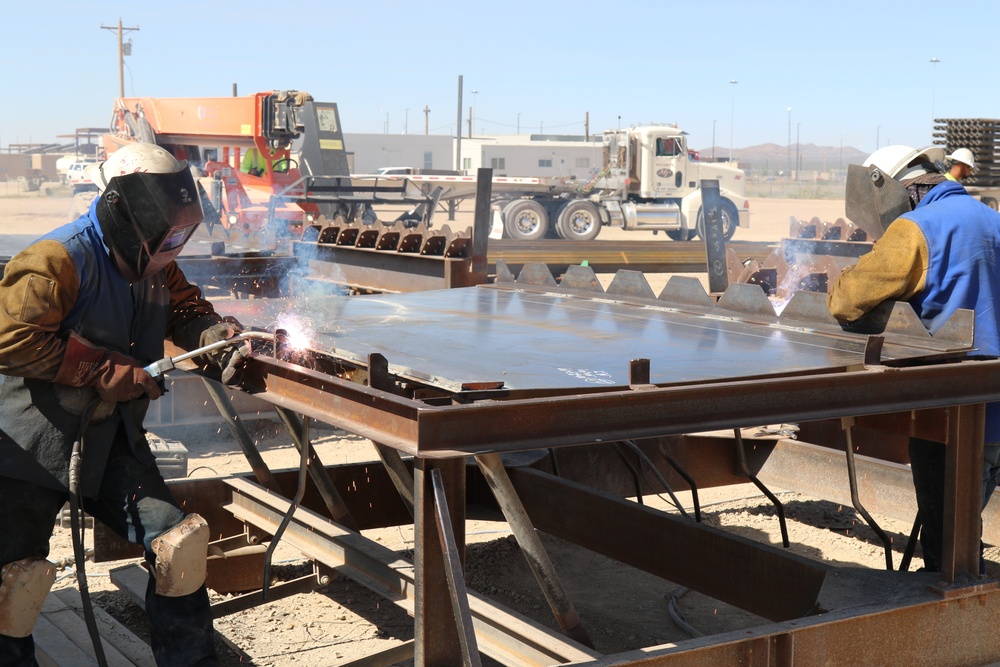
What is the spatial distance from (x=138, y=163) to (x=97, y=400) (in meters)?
0.76

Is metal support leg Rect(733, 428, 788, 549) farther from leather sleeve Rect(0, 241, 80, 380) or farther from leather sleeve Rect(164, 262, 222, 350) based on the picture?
leather sleeve Rect(0, 241, 80, 380)

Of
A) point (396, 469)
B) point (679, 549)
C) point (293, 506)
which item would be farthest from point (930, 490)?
point (293, 506)

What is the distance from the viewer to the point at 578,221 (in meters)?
24.0

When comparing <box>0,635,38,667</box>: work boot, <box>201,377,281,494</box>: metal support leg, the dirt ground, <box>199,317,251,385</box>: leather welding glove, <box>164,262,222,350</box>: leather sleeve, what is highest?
<box>164,262,222,350</box>: leather sleeve

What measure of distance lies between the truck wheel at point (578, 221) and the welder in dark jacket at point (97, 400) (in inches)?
802

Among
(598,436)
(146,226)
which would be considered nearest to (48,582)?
(146,226)

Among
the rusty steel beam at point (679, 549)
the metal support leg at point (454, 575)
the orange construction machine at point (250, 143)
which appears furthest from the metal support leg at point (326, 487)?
the orange construction machine at point (250, 143)

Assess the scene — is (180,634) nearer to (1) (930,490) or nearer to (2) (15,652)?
(2) (15,652)

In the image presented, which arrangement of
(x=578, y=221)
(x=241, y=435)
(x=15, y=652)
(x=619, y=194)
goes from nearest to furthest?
(x=15, y=652)
(x=241, y=435)
(x=619, y=194)
(x=578, y=221)

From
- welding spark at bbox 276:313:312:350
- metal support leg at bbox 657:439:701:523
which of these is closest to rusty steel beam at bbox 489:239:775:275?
metal support leg at bbox 657:439:701:523

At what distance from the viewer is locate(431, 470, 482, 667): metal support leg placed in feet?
9.22

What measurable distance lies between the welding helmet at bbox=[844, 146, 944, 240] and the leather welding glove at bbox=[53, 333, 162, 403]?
2.59 metres

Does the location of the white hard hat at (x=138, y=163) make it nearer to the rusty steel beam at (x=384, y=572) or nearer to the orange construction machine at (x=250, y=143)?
the rusty steel beam at (x=384, y=572)

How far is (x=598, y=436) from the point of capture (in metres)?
2.97
